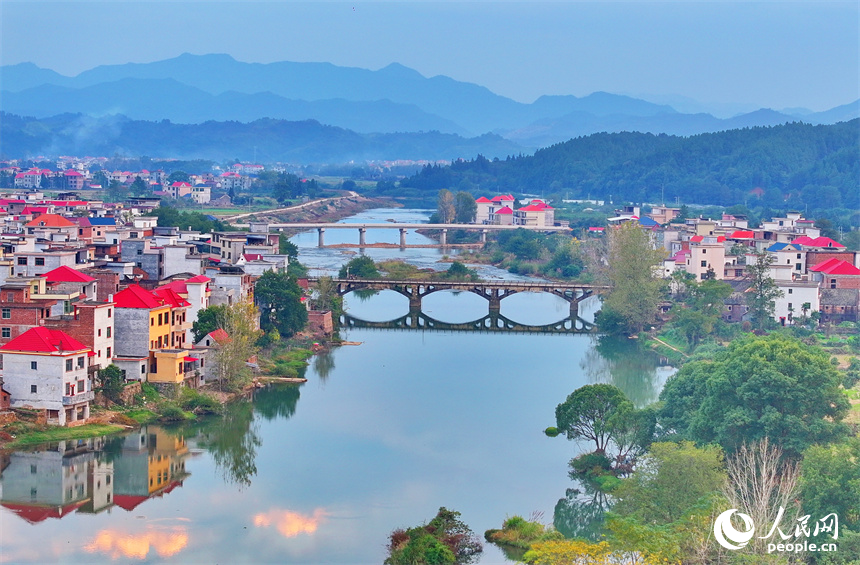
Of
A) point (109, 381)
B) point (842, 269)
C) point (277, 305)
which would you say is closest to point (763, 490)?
point (109, 381)

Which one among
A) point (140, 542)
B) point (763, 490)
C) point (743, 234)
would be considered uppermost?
→ point (743, 234)

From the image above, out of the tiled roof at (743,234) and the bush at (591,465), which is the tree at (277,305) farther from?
the tiled roof at (743,234)

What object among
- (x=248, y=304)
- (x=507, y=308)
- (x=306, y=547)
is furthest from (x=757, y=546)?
(x=507, y=308)

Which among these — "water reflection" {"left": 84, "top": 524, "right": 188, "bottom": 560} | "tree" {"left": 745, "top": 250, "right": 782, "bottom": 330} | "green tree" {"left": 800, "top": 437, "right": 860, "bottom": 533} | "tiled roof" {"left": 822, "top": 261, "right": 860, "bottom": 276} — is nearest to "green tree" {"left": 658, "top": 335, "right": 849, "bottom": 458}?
"green tree" {"left": 800, "top": 437, "right": 860, "bottom": 533}

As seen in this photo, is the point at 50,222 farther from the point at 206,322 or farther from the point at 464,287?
the point at 206,322

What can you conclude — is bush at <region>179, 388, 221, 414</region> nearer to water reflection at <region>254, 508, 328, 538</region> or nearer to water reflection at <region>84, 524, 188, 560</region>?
water reflection at <region>254, 508, 328, 538</region>

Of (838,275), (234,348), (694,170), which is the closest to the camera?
(234,348)
